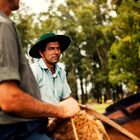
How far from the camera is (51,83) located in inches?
222

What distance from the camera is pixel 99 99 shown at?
258 feet

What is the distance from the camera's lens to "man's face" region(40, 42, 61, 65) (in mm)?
5613

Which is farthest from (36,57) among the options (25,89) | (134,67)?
(134,67)

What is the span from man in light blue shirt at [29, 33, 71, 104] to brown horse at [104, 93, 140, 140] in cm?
175

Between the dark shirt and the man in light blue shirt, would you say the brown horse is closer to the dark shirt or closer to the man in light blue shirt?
the dark shirt

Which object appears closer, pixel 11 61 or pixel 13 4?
pixel 11 61

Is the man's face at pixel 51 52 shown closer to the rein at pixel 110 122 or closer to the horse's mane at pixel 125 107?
the horse's mane at pixel 125 107

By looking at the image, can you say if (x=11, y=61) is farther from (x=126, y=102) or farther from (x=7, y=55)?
(x=126, y=102)

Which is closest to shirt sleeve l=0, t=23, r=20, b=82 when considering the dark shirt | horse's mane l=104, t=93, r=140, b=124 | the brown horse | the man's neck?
the dark shirt

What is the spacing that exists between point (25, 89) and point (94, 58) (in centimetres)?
6359

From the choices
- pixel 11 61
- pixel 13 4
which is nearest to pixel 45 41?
pixel 13 4

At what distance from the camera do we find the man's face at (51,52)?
561 cm

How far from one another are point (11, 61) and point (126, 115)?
4.43 ft

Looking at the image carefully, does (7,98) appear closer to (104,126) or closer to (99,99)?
(104,126)
